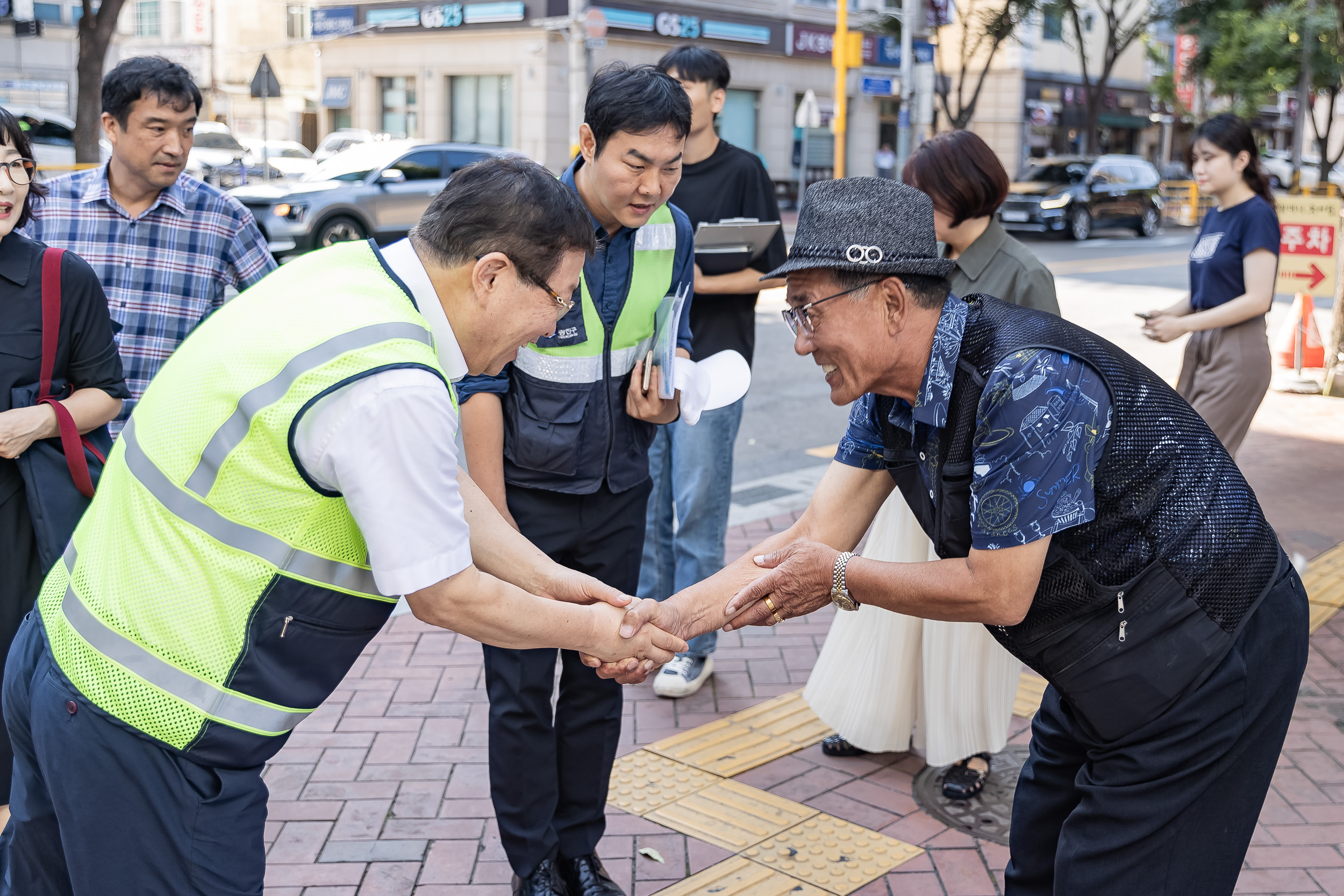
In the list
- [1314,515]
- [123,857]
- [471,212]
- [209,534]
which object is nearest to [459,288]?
[471,212]

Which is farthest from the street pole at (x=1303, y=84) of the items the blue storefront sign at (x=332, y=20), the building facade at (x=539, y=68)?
the blue storefront sign at (x=332, y=20)

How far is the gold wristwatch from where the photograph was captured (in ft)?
7.83

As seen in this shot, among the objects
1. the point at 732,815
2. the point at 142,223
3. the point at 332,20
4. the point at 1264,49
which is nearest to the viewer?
the point at 732,815

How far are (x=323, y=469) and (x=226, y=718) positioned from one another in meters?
0.45

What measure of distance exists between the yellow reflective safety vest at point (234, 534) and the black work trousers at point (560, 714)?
1.07 metres

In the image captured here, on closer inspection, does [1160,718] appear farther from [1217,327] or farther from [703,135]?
[1217,327]

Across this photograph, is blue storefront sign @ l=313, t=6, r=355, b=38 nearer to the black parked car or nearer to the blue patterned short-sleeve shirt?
the black parked car

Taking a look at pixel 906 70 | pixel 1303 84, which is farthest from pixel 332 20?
pixel 1303 84

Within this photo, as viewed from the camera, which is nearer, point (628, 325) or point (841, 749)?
point (628, 325)

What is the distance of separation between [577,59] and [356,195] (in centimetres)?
1453

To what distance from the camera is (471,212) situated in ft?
6.53

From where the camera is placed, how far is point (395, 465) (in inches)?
69.7

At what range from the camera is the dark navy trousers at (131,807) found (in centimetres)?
190

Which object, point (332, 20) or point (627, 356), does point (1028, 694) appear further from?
point (332, 20)
